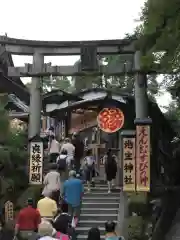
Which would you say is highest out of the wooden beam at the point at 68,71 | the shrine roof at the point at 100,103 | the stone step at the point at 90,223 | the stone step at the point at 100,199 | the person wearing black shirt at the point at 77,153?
the wooden beam at the point at 68,71

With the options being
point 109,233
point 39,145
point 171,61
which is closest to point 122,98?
point 39,145

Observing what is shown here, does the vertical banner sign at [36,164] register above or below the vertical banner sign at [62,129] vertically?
below

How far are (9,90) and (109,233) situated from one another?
19.5 m

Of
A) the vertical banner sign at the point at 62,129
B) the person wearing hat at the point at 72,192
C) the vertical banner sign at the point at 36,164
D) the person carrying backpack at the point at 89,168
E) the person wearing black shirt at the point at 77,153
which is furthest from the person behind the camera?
the vertical banner sign at the point at 62,129

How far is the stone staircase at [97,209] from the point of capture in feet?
45.0

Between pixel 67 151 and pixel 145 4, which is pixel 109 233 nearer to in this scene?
pixel 145 4

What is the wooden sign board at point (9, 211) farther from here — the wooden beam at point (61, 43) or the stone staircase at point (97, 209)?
the wooden beam at point (61, 43)

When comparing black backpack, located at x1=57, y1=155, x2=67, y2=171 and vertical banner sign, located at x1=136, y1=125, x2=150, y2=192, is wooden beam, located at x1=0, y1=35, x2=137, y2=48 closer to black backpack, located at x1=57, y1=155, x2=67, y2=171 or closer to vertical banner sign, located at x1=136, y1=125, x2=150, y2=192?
black backpack, located at x1=57, y1=155, x2=67, y2=171

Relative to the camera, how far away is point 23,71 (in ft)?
60.7

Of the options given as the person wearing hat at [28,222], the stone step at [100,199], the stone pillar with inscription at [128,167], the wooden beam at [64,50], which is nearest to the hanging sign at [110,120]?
the wooden beam at [64,50]

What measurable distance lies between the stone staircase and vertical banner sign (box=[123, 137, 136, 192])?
961 mm

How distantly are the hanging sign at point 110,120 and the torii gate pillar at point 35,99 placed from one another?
239cm

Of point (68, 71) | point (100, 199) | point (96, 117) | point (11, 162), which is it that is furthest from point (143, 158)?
point (96, 117)

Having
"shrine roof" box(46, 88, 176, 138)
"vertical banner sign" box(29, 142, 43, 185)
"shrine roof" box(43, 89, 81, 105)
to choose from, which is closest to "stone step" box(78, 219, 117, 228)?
"vertical banner sign" box(29, 142, 43, 185)
